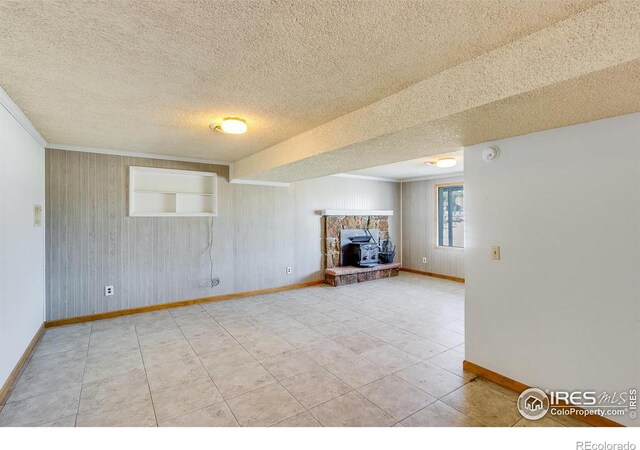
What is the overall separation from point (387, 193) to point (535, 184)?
17.2 feet

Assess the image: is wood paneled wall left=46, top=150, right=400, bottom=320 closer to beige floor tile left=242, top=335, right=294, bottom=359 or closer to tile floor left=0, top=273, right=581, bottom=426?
tile floor left=0, top=273, right=581, bottom=426

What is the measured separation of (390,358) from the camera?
294cm

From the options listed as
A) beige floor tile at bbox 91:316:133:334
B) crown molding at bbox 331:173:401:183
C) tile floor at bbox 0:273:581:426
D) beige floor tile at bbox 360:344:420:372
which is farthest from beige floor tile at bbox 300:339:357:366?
crown molding at bbox 331:173:401:183

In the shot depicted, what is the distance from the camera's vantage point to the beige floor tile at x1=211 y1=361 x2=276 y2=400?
7.92 feet

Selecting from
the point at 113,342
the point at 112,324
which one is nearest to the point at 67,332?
the point at 112,324

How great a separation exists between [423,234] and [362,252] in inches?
67.2

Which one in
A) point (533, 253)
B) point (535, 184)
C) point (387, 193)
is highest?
point (387, 193)

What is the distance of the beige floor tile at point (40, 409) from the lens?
2.05m

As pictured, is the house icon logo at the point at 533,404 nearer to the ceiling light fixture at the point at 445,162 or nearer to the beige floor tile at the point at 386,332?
the beige floor tile at the point at 386,332

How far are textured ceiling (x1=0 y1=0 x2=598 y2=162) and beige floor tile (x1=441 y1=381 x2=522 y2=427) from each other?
7.39ft

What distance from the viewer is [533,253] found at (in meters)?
2.27

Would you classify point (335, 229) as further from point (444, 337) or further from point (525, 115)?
point (525, 115)
